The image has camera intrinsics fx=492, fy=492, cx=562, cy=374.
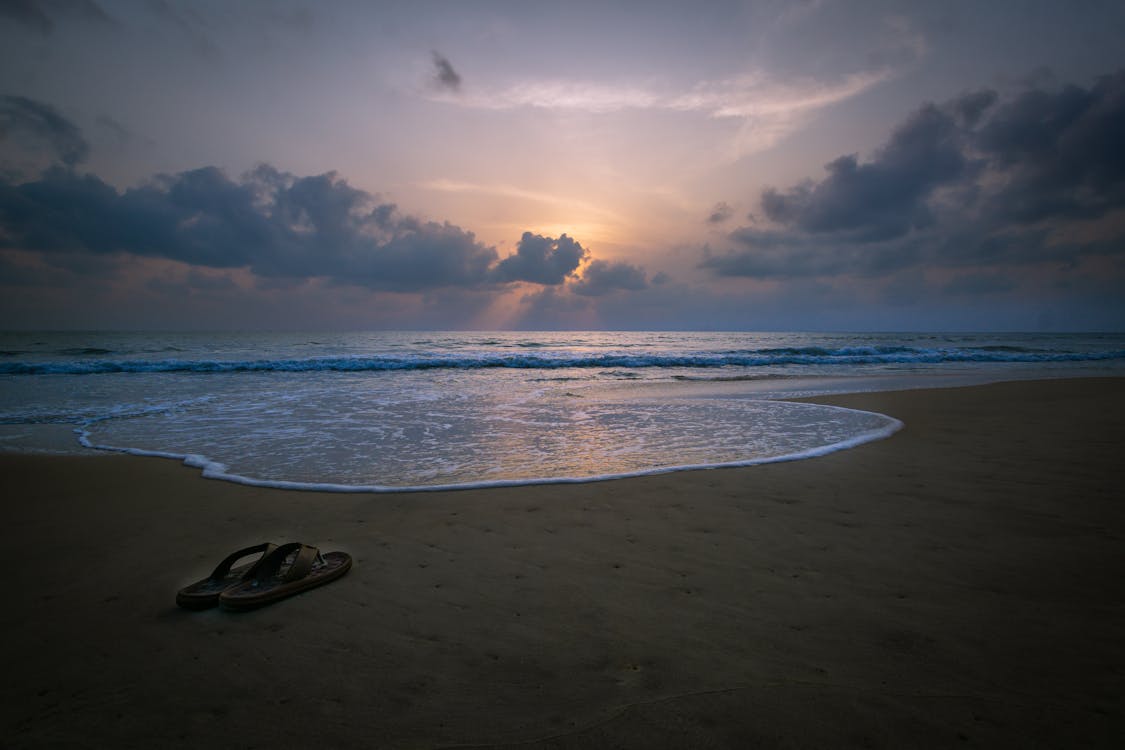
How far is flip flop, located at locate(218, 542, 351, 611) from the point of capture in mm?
3000

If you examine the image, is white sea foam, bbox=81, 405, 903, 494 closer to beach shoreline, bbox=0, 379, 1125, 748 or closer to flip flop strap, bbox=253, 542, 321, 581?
beach shoreline, bbox=0, 379, 1125, 748

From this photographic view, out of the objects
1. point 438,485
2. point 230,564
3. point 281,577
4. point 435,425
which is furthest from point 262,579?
point 435,425

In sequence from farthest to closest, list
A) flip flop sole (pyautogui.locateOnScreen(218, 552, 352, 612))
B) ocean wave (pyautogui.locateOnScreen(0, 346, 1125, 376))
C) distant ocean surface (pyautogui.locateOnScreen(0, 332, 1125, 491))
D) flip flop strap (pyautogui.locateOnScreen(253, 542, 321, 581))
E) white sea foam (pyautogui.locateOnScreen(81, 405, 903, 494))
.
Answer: ocean wave (pyautogui.locateOnScreen(0, 346, 1125, 376)) < distant ocean surface (pyautogui.locateOnScreen(0, 332, 1125, 491)) < white sea foam (pyautogui.locateOnScreen(81, 405, 903, 494)) < flip flop strap (pyautogui.locateOnScreen(253, 542, 321, 581)) < flip flop sole (pyautogui.locateOnScreen(218, 552, 352, 612))

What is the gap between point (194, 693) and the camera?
2303mm

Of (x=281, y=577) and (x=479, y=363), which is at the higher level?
(x=479, y=363)

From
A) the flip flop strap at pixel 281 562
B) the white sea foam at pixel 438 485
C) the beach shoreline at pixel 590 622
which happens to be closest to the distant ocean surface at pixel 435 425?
the white sea foam at pixel 438 485

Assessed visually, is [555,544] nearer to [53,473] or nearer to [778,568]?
[778,568]

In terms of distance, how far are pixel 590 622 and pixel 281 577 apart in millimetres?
2044

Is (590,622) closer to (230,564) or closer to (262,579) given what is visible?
(262,579)

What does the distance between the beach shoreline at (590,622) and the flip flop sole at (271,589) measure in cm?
8

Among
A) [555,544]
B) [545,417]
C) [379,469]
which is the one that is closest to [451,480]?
[379,469]

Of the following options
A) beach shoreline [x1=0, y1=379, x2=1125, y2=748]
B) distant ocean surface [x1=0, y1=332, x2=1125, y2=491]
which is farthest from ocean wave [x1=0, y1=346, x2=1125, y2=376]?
beach shoreline [x1=0, y1=379, x2=1125, y2=748]

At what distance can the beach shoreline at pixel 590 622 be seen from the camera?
2.09 m

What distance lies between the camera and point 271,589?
307 cm
